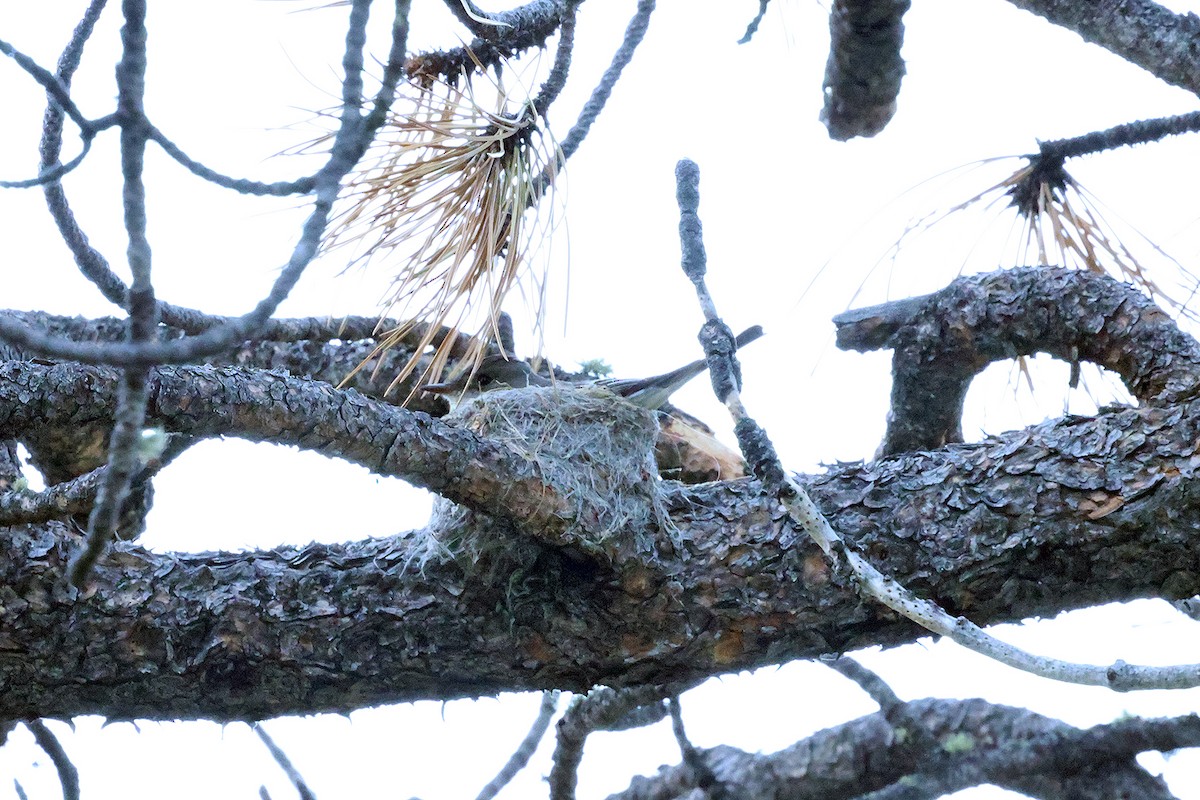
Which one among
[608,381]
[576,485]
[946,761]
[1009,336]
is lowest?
[946,761]

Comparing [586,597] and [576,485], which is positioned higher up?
[576,485]

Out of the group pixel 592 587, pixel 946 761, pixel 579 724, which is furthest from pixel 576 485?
pixel 946 761

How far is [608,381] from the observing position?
2.26 m

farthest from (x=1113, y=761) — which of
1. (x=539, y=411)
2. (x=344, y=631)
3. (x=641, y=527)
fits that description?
(x=344, y=631)

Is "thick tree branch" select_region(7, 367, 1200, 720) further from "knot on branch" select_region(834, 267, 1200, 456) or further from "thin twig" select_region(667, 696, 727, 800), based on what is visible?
"thin twig" select_region(667, 696, 727, 800)

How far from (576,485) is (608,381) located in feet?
1.93

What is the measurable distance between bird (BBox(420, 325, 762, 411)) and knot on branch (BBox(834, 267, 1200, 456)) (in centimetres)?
25

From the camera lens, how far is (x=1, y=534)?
1662 millimetres

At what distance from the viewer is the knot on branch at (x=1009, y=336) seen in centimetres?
175

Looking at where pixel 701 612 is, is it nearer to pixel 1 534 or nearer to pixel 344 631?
pixel 344 631

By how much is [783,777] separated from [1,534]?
1.33 m

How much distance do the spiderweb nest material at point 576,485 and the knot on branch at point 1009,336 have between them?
42cm

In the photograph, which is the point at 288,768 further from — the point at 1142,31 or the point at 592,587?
the point at 1142,31

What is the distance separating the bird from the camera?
6.88ft
